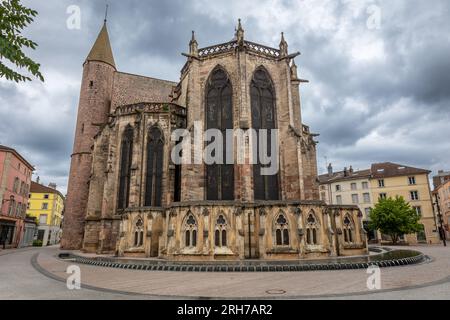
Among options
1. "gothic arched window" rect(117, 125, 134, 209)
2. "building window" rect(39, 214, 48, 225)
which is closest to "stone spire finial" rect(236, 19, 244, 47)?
"gothic arched window" rect(117, 125, 134, 209)

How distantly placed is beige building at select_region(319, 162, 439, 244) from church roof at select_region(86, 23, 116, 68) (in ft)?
120

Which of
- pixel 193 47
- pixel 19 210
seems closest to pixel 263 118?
pixel 193 47

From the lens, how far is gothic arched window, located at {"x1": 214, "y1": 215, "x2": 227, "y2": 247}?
13797 millimetres

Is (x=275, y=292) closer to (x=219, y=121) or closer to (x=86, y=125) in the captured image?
(x=219, y=121)

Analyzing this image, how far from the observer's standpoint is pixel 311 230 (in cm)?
1410

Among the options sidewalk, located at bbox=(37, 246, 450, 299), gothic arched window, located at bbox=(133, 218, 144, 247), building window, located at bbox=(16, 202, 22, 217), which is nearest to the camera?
sidewalk, located at bbox=(37, 246, 450, 299)

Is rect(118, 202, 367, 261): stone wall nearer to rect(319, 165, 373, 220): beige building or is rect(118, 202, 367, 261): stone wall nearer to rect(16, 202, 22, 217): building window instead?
rect(16, 202, 22, 217): building window

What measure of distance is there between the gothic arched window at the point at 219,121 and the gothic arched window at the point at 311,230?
17.5 feet

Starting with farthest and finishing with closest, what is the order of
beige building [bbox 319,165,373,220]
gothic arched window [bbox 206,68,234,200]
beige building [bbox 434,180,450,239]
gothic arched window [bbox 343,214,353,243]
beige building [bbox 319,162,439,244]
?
beige building [bbox 434,180,450,239] < beige building [bbox 319,165,373,220] < beige building [bbox 319,162,439,244] < gothic arched window [bbox 206,68,234,200] < gothic arched window [bbox 343,214,353,243]

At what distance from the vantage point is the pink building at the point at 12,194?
29938mm
